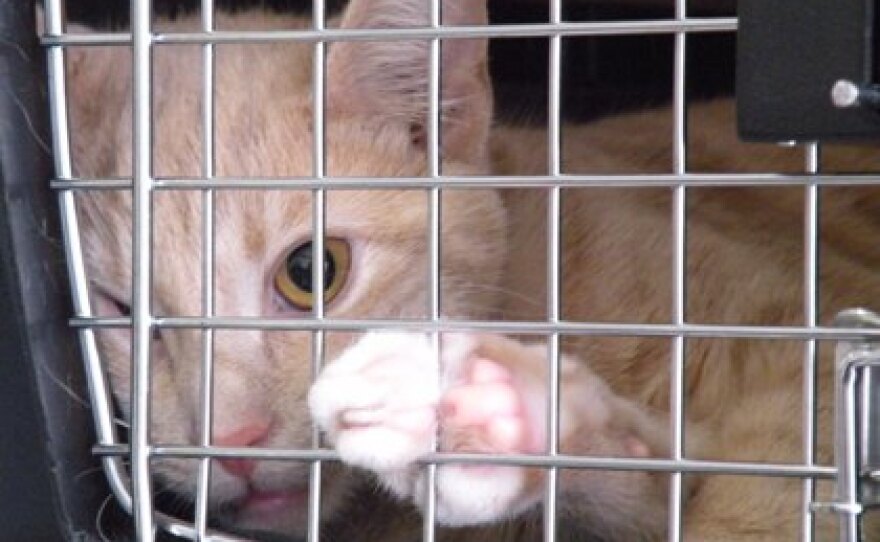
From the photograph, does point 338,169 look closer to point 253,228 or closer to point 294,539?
point 253,228

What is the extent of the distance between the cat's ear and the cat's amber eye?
4.9 inches

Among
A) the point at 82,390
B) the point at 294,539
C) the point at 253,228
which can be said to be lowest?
the point at 294,539

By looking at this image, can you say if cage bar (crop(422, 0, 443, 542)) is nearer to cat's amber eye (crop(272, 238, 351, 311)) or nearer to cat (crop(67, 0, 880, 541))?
cat (crop(67, 0, 880, 541))

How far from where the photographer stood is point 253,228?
3.70ft

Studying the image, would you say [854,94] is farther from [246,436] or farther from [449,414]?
[246,436]

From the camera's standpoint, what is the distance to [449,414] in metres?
0.85

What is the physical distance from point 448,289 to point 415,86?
6.8 inches

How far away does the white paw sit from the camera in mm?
830

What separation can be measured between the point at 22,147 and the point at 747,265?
60 cm

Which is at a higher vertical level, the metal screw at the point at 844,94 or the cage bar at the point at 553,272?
the metal screw at the point at 844,94

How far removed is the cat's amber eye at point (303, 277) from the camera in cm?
113

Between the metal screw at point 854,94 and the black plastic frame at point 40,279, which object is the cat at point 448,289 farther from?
the metal screw at point 854,94

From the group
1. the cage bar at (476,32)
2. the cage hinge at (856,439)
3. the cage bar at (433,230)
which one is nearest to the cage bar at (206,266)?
the cage bar at (476,32)

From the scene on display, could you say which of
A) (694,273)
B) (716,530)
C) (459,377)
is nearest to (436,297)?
(459,377)
